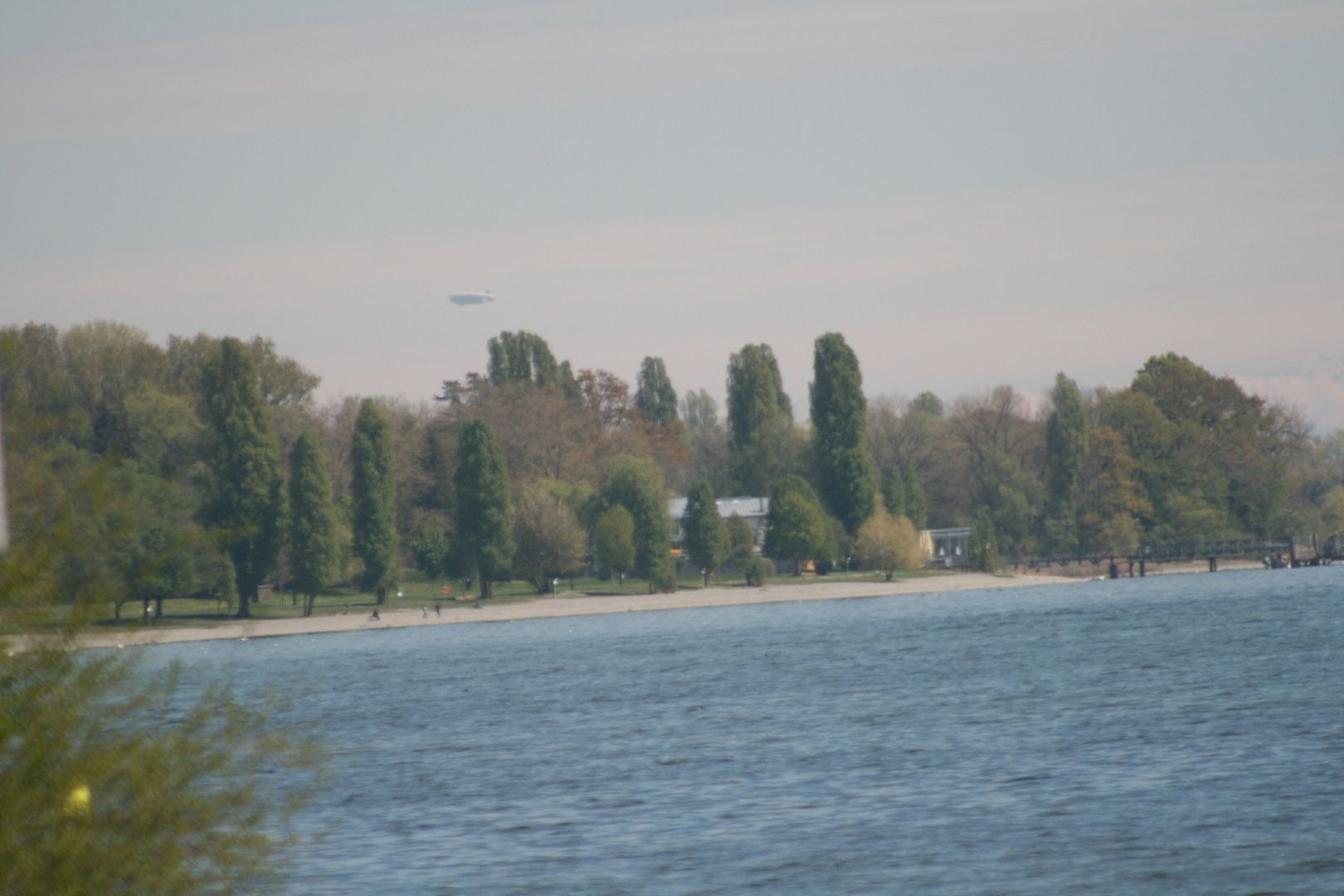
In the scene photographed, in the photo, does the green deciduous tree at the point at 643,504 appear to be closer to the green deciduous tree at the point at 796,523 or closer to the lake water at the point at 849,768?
the green deciduous tree at the point at 796,523

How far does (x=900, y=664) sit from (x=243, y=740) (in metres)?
38.3

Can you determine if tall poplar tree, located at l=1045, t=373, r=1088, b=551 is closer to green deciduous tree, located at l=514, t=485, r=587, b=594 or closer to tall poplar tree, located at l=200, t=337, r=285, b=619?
green deciduous tree, located at l=514, t=485, r=587, b=594

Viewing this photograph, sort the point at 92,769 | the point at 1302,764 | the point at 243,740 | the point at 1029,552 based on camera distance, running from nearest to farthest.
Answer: the point at 92,769, the point at 243,740, the point at 1302,764, the point at 1029,552

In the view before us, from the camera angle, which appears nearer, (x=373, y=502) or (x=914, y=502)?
(x=373, y=502)

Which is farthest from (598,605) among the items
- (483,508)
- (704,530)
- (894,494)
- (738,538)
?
(894,494)

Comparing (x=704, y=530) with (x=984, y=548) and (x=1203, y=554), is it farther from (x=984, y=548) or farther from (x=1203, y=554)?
(x=1203, y=554)

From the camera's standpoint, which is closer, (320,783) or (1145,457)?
(320,783)

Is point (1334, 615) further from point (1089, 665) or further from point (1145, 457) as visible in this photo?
point (1145, 457)

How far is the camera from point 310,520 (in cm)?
7294

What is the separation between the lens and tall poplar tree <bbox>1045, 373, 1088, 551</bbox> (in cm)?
10081

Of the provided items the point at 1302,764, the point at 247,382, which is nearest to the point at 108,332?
the point at 247,382

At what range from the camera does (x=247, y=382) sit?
72438mm

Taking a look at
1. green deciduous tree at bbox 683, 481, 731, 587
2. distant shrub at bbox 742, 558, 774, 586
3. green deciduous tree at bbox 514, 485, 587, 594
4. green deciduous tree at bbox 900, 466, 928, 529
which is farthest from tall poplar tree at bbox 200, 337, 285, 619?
green deciduous tree at bbox 900, 466, 928, 529

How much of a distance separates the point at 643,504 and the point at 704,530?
5024 mm
